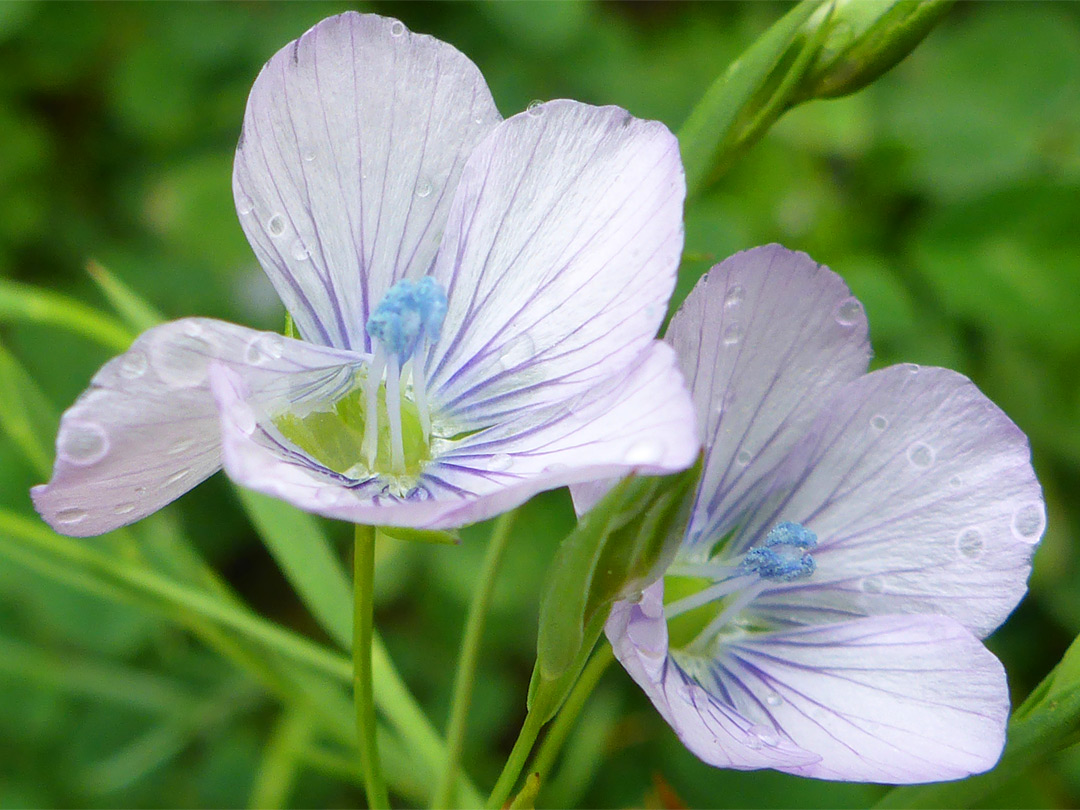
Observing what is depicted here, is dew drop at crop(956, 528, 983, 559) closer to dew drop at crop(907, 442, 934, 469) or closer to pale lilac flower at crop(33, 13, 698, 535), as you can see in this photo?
dew drop at crop(907, 442, 934, 469)

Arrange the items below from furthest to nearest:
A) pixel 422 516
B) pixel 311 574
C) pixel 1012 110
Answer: pixel 1012 110, pixel 311 574, pixel 422 516

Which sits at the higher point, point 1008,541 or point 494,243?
point 494,243

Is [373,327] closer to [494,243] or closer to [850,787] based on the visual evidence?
A: [494,243]

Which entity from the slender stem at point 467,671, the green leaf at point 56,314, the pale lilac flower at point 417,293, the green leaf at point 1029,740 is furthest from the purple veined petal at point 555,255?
the green leaf at point 56,314

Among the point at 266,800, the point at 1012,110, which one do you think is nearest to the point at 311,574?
the point at 266,800

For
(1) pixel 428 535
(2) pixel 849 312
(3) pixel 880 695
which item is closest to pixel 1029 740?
(3) pixel 880 695

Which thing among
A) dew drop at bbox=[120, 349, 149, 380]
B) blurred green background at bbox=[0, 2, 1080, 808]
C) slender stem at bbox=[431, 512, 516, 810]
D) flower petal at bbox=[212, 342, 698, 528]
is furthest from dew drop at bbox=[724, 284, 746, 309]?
blurred green background at bbox=[0, 2, 1080, 808]

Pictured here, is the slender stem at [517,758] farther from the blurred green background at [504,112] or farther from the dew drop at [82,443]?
the blurred green background at [504,112]
